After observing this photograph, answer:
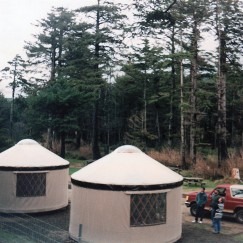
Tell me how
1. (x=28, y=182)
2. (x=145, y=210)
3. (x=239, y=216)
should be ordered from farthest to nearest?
(x=28, y=182) → (x=239, y=216) → (x=145, y=210)

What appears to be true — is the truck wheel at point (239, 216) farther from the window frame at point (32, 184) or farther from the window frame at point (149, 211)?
the window frame at point (32, 184)

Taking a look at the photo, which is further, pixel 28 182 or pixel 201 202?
pixel 28 182

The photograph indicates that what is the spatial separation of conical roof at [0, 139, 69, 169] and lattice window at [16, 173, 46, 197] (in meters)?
0.35

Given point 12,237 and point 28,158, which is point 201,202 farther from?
point 28,158

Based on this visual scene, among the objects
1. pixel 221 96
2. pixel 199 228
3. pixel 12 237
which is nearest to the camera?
pixel 12 237

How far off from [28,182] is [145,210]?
17.7 ft

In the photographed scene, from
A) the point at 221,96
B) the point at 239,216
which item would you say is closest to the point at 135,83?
the point at 221,96

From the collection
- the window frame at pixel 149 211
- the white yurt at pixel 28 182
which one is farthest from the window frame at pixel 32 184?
the window frame at pixel 149 211

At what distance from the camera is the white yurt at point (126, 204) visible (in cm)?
991

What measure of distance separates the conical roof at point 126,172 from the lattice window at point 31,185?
124 inches

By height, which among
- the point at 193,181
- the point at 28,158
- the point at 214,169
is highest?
the point at 28,158

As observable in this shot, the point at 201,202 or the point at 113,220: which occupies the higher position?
the point at 201,202

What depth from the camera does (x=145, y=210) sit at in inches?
396

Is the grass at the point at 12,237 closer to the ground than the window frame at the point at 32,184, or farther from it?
closer to the ground
